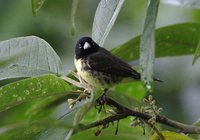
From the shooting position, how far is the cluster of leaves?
136 centimetres

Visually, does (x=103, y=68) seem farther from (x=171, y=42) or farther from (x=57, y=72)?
(x=57, y=72)

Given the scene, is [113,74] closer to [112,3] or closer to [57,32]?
[112,3]

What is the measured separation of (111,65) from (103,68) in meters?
0.05

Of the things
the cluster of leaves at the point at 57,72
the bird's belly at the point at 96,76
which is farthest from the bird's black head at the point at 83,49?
the cluster of leaves at the point at 57,72

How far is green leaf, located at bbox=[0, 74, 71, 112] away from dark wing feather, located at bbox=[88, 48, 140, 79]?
0.54m

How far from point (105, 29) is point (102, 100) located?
0.23m

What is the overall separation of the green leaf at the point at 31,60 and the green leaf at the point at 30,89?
0.10 metres

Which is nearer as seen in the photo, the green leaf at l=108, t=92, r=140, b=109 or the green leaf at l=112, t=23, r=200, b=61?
the green leaf at l=108, t=92, r=140, b=109

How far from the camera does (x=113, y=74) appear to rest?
2234 millimetres

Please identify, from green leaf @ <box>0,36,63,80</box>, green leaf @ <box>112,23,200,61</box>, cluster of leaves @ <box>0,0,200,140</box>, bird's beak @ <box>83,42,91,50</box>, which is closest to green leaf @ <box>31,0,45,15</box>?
cluster of leaves @ <box>0,0,200,140</box>

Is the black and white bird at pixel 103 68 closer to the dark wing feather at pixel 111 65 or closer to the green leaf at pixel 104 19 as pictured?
the dark wing feather at pixel 111 65

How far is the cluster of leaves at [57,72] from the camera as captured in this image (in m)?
1.36

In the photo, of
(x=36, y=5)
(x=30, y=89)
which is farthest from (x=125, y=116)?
(x=36, y=5)

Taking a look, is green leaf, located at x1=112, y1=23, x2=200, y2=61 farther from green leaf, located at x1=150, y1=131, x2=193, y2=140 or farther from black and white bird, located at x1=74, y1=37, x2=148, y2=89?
green leaf, located at x1=150, y1=131, x2=193, y2=140
